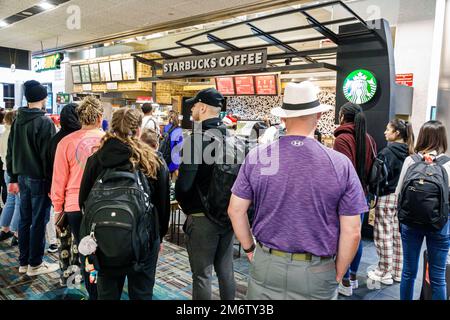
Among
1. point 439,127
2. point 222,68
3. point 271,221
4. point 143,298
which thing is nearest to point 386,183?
point 439,127

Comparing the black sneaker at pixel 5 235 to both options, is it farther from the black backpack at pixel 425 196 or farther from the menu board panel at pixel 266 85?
the menu board panel at pixel 266 85

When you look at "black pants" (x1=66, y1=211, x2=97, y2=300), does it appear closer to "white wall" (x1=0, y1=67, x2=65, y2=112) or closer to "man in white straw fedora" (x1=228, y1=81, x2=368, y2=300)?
"man in white straw fedora" (x1=228, y1=81, x2=368, y2=300)

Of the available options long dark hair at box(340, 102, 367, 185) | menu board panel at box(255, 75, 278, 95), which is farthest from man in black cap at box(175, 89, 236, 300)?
menu board panel at box(255, 75, 278, 95)

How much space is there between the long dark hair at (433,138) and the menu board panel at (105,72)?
9936 mm

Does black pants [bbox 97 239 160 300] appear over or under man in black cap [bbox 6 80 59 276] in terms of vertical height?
under

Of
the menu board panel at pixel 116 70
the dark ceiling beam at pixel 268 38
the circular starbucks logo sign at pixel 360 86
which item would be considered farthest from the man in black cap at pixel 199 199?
the menu board panel at pixel 116 70

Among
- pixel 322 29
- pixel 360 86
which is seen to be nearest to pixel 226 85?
pixel 322 29

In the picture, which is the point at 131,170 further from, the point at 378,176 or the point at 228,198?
the point at 378,176

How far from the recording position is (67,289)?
312 centimetres

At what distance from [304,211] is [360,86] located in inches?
148

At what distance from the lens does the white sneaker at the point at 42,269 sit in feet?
10.9

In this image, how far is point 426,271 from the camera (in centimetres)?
259

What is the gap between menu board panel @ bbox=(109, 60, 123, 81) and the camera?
34.0 ft

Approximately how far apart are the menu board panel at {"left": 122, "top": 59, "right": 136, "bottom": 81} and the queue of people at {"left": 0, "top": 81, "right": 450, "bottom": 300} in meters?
7.07
